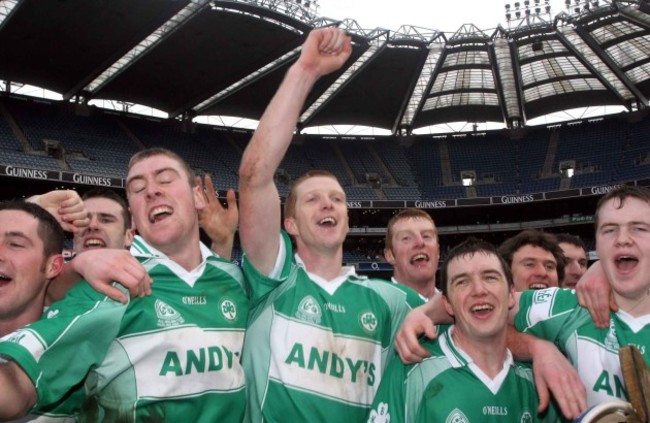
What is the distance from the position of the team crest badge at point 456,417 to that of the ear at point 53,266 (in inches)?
86.5

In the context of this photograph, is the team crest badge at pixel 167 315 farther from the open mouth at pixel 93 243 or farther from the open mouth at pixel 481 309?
the open mouth at pixel 93 243

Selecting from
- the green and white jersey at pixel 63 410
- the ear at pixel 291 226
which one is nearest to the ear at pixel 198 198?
the ear at pixel 291 226

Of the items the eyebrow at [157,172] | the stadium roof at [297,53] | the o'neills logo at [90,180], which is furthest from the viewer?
the o'neills logo at [90,180]

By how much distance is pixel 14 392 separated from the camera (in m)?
2.44

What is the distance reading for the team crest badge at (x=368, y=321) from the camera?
150 inches

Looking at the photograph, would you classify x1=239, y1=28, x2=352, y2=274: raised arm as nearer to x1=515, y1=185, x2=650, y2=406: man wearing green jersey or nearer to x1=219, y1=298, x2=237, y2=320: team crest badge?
x1=219, y1=298, x2=237, y2=320: team crest badge

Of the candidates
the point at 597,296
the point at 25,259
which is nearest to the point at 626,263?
the point at 597,296

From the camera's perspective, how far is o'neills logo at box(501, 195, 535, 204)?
29.8m

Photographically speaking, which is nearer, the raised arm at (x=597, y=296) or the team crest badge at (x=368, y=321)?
the raised arm at (x=597, y=296)

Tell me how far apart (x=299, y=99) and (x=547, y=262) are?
10.8ft

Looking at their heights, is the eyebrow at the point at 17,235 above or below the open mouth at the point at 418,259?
below

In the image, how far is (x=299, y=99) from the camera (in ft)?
12.0

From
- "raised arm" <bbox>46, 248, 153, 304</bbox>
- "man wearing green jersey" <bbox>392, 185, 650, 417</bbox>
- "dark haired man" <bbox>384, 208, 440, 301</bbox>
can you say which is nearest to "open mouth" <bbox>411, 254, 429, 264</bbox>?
"dark haired man" <bbox>384, 208, 440, 301</bbox>

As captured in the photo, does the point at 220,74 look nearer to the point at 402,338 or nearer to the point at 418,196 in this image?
the point at 418,196
